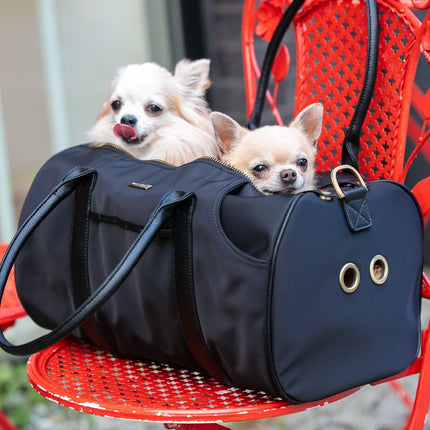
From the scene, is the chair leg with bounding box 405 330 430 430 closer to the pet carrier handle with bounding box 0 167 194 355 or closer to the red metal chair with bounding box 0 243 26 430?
the pet carrier handle with bounding box 0 167 194 355

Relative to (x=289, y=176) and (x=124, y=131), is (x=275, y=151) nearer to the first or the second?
(x=289, y=176)

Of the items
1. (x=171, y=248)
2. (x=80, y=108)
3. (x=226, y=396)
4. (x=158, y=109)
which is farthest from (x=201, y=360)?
(x=80, y=108)

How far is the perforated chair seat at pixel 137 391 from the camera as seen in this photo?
93cm

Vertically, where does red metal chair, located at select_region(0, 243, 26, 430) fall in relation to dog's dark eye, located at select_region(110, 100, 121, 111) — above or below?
below

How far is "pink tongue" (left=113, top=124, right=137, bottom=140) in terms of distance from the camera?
1.21 meters

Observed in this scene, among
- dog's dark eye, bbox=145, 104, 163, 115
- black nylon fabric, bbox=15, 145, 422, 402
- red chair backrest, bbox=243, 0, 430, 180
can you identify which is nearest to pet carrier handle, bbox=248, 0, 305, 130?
red chair backrest, bbox=243, 0, 430, 180

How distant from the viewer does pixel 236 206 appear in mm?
923

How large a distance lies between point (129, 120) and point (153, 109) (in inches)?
2.5

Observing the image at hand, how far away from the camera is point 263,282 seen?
0.87 m

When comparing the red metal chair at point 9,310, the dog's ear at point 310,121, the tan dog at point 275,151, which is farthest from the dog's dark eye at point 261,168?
the red metal chair at point 9,310


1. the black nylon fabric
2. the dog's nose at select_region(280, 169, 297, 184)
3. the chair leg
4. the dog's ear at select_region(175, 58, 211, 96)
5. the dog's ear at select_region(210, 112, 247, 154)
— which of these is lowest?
the chair leg

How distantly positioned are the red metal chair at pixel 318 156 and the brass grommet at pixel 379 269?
17cm

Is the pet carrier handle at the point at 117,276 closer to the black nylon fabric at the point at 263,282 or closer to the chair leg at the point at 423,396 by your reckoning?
the black nylon fabric at the point at 263,282

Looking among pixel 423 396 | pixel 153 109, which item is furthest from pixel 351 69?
pixel 423 396
